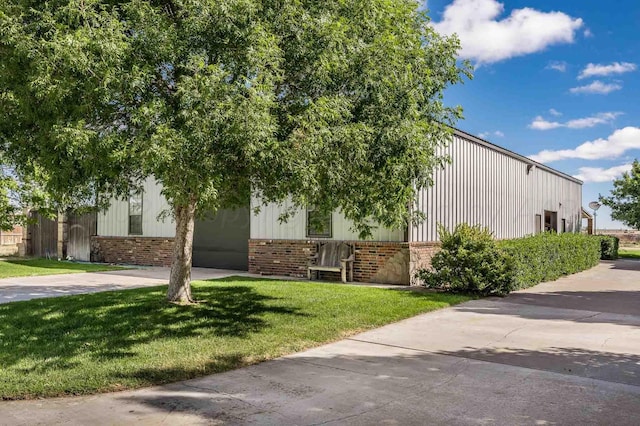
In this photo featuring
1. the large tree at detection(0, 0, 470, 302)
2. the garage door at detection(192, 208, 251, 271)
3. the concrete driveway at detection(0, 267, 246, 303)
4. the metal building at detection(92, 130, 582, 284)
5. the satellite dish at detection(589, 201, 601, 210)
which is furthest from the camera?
the satellite dish at detection(589, 201, 601, 210)

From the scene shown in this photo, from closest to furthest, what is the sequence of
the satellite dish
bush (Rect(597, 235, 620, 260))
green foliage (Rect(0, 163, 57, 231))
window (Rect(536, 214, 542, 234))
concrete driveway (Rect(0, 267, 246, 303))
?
concrete driveway (Rect(0, 267, 246, 303)), green foliage (Rect(0, 163, 57, 231)), window (Rect(536, 214, 542, 234)), bush (Rect(597, 235, 620, 260)), the satellite dish

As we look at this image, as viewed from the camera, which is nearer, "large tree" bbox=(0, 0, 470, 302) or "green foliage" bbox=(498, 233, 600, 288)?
"large tree" bbox=(0, 0, 470, 302)

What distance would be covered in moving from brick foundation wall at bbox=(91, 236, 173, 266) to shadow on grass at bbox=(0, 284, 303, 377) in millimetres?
8067

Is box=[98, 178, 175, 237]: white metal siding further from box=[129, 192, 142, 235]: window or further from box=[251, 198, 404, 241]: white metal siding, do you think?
box=[251, 198, 404, 241]: white metal siding

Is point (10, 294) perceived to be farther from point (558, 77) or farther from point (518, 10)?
point (558, 77)

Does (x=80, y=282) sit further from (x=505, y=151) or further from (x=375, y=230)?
(x=505, y=151)

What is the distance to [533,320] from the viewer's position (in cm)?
836

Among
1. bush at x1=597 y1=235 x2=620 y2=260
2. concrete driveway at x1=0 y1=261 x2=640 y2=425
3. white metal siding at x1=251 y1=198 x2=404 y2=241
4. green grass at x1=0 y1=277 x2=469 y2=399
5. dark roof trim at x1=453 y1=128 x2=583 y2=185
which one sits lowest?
concrete driveway at x1=0 y1=261 x2=640 y2=425

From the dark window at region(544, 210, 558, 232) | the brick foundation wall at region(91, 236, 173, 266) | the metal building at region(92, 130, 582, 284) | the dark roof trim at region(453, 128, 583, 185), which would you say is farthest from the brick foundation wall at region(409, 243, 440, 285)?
the dark window at region(544, 210, 558, 232)

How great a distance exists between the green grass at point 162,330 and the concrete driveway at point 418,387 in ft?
1.04

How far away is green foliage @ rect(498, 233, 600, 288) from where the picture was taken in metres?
11.9

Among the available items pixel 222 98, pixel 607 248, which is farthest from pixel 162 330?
pixel 607 248

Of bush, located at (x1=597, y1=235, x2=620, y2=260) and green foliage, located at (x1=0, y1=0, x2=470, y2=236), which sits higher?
green foliage, located at (x1=0, y1=0, x2=470, y2=236)

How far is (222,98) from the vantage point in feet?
17.7
